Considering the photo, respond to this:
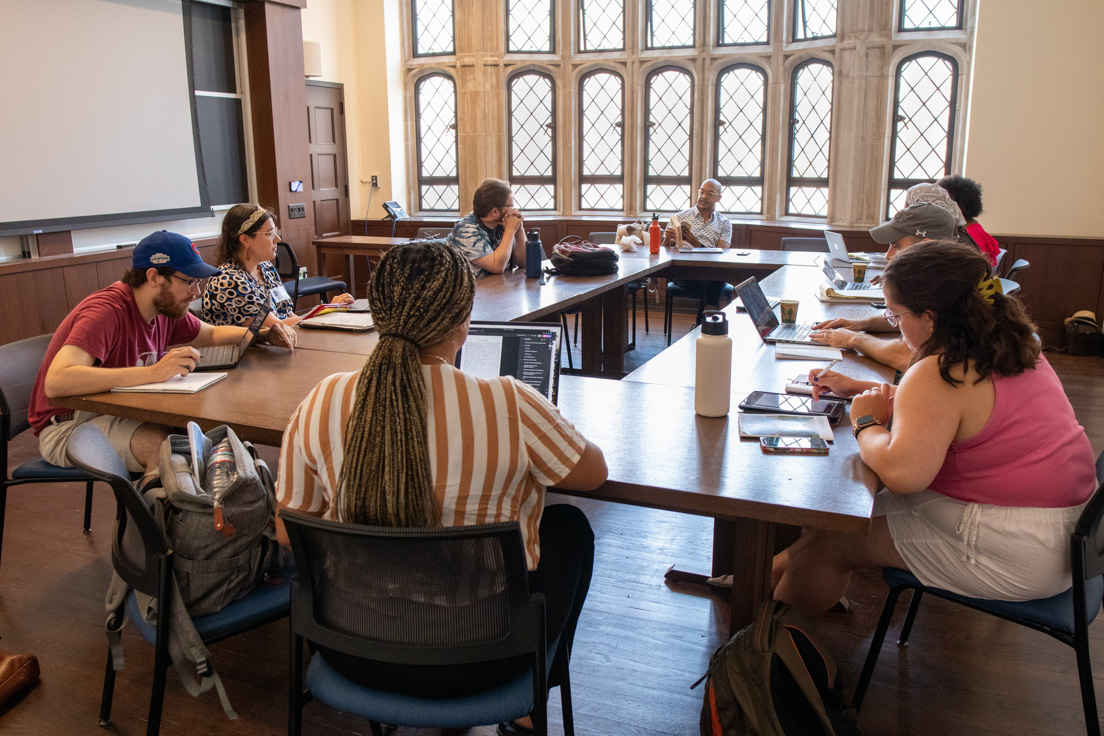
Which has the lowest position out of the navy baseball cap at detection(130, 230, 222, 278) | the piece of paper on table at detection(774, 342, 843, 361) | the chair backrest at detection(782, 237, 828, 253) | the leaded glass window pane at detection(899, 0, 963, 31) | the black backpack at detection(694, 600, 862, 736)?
the black backpack at detection(694, 600, 862, 736)

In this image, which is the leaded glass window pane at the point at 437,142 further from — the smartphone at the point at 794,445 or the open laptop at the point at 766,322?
the smartphone at the point at 794,445

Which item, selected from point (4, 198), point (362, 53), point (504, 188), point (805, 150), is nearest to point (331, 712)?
point (504, 188)

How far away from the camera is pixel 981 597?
1.84 m

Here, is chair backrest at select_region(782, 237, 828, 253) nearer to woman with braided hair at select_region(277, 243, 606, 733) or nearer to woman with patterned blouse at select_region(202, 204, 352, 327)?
woman with patterned blouse at select_region(202, 204, 352, 327)

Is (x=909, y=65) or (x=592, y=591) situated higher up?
(x=909, y=65)

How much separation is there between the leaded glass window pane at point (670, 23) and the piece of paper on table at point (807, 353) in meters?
5.88

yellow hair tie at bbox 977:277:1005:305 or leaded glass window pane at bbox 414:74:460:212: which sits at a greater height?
leaded glass window pane at bbox 414:74:460:212

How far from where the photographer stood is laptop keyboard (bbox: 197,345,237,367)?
264cm

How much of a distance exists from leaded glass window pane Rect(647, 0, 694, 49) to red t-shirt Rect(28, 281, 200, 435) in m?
6.54

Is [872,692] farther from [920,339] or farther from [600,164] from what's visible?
[600,164]

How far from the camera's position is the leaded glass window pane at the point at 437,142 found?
8.80m

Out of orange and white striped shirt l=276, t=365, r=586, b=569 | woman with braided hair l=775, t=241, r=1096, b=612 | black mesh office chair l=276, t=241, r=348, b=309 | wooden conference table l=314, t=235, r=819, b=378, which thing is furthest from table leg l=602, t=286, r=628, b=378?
orange and white striped shirt l=276, t=365, r=586, b=569

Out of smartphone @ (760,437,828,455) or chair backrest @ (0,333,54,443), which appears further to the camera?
chair backrest @ (0,333,54,443)

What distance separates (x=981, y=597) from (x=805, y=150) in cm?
650
